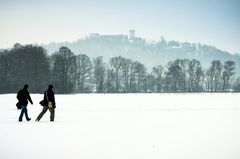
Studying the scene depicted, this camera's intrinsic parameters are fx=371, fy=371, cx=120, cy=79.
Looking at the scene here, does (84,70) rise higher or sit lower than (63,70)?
higher

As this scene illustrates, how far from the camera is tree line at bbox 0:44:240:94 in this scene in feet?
286

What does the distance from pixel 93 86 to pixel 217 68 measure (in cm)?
5404

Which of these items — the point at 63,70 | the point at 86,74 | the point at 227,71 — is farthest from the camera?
the point at 227,71

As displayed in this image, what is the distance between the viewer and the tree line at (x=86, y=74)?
87.1m

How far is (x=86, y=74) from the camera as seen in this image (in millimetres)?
124125
